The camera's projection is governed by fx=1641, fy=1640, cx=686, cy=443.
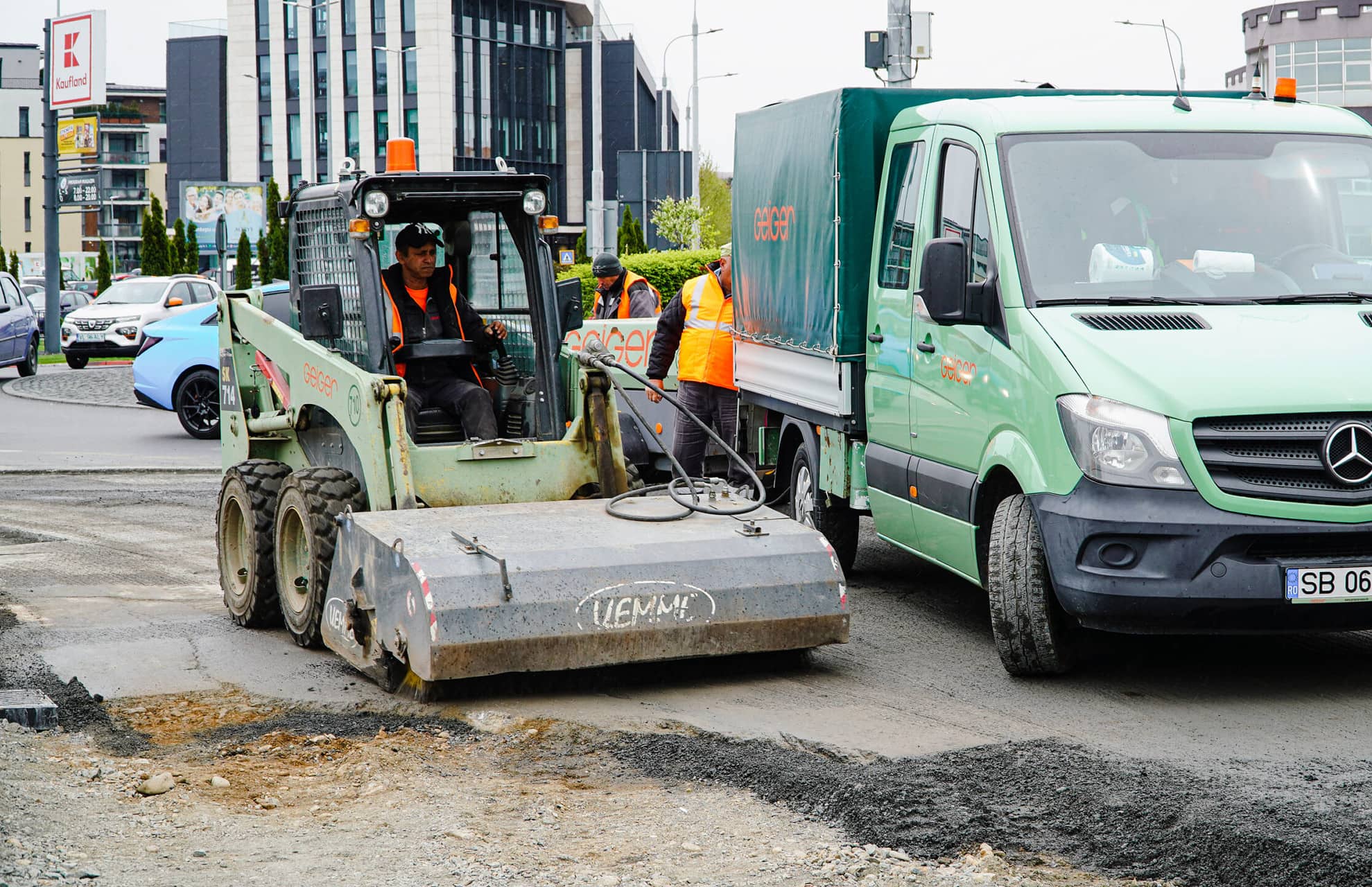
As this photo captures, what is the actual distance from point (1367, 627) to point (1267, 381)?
1.05m

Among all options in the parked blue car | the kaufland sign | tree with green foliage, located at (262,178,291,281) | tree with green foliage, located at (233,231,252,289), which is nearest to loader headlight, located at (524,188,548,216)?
the parked blue car

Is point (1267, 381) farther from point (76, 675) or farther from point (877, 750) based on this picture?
point (76, 675)

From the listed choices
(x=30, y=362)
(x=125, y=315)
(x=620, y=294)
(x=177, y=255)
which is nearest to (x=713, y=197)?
(x=177, y=255)

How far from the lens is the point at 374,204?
25.3ft

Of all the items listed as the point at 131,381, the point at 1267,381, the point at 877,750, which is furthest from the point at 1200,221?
the point at 131,381

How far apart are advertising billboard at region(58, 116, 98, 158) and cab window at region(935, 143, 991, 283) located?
36941 mm

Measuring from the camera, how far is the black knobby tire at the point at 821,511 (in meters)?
9.34

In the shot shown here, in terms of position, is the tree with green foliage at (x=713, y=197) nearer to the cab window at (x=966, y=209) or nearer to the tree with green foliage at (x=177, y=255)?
the tree with green foliage at (x=177, y=255)

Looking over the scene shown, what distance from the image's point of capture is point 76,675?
7.20 metres

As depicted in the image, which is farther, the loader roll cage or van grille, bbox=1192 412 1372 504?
the loader roll cage

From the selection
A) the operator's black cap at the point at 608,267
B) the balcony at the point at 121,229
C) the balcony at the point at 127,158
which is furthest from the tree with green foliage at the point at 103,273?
the balcony at the point at 127,158

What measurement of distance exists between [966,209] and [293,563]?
363 cm

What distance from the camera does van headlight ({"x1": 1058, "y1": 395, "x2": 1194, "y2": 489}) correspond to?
6035mm

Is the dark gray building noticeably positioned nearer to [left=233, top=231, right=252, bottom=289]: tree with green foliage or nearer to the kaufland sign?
[left=233, top=231, right=252, bottom=289]: tree with green foliage
